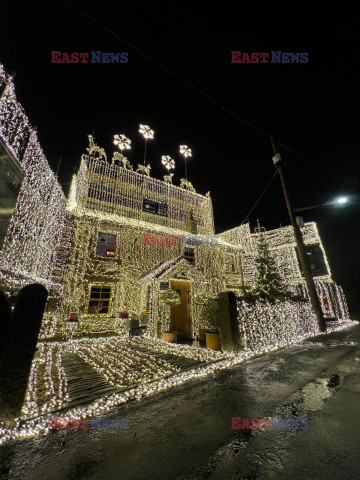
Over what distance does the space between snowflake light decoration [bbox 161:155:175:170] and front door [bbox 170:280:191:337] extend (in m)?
10.8

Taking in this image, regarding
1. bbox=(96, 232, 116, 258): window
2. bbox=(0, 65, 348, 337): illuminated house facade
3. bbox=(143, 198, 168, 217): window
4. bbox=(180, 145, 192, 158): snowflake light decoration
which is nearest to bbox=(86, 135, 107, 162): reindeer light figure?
bbox=(0, 65, 348, 337): illuminated house facade

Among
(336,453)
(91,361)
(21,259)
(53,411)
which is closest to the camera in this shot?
(336,453)

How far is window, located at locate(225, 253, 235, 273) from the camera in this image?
15.2 metres

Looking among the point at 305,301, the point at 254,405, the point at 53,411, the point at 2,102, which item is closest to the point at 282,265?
the point at 305,301

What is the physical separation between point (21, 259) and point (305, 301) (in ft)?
44.9

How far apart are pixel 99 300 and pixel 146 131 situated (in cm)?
1385

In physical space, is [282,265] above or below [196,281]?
above

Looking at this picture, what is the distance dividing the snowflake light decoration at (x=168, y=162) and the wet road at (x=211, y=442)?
53.9 feet

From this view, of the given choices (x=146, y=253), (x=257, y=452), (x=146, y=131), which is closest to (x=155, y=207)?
(x=146, y=253)

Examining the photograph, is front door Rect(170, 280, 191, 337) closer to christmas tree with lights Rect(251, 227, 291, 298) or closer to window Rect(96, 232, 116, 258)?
window Rect(96, 232, 116, 258)

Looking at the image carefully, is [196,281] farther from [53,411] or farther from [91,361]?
[53,411]

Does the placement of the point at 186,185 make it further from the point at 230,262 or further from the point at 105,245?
Answer: the point at 105,245

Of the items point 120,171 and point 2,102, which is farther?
point 120,171

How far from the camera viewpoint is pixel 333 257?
21.5 meters
